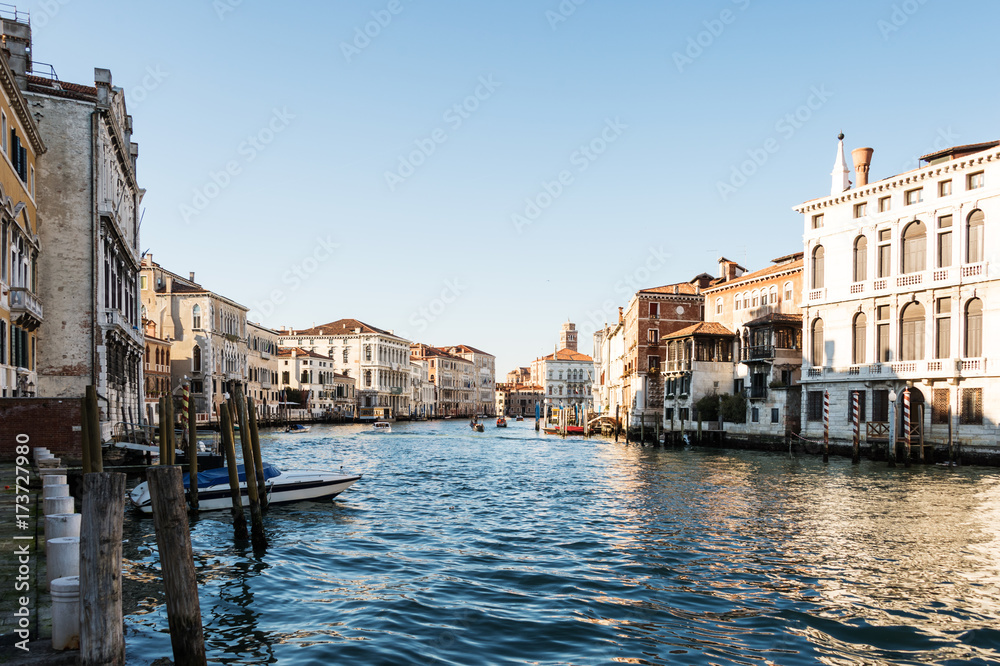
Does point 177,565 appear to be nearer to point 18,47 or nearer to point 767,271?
point 18,47

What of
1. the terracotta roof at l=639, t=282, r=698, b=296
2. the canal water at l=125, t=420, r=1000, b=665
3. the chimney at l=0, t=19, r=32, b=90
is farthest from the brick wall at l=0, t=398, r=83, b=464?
the terracotta roof at l=639, t=282, r=698, b=296

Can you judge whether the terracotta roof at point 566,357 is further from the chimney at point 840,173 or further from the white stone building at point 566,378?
the chimney at point 840,173

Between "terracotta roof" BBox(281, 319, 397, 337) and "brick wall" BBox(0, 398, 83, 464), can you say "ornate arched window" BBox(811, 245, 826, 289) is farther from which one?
"terracotta roof" BBox(281, 319, 397, 337)

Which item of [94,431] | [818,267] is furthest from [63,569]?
[818,267]

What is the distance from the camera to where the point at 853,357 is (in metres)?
30.5

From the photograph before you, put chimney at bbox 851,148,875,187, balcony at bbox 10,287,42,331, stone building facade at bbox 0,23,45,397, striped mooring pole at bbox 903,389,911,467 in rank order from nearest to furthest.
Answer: stone building facade at bbox 0,23,45,397, balcony at bbox 10,287,42,331, striped mooring pole at bbox 903,389,911,467, chimney at bbox 851,148,875,187

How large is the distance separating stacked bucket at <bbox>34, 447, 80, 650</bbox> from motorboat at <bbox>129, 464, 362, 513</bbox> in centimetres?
762

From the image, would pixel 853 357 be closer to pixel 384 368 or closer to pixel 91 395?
pixel 91 395

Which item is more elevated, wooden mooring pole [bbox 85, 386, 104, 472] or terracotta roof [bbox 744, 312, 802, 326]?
terracotta roof [bbox 744, 312, 802, 326]

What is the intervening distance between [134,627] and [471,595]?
347cm

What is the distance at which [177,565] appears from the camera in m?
5.09

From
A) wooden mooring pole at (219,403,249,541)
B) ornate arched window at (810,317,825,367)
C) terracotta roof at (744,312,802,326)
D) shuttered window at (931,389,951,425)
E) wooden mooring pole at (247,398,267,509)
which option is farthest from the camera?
terracotta roof at (744,312,802,326)

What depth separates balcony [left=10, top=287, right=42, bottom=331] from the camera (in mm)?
18219

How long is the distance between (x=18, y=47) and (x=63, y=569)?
80.1 feet
